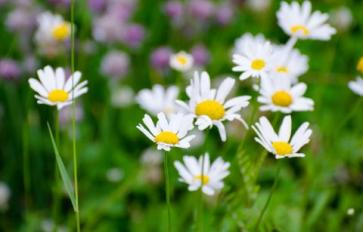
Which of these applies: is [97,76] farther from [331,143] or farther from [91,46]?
[331,143]

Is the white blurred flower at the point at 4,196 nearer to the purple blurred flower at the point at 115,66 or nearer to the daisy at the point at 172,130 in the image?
the purple blurred flower at the point at 115,66

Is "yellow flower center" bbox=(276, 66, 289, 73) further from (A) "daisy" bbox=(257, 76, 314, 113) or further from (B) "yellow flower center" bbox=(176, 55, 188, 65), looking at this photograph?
(B) "yellow flower center" bbox=(176, 55, 188, 65)

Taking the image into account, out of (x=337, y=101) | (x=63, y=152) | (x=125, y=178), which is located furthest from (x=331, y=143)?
(x=63, y=152)

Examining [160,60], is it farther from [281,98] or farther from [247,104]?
[247,104]

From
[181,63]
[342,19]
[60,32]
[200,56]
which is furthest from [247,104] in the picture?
[342,19]

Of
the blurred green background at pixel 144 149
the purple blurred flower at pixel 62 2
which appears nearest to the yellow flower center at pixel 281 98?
the blurred green background at pixel 144 149

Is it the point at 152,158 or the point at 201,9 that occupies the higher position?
the point at 201,9

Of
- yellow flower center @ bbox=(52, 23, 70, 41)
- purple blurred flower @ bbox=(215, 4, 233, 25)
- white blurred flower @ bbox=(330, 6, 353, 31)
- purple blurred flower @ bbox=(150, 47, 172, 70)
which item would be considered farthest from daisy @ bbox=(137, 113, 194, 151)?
white blurred flower @ bbox=(330, 6, 353, 31)
